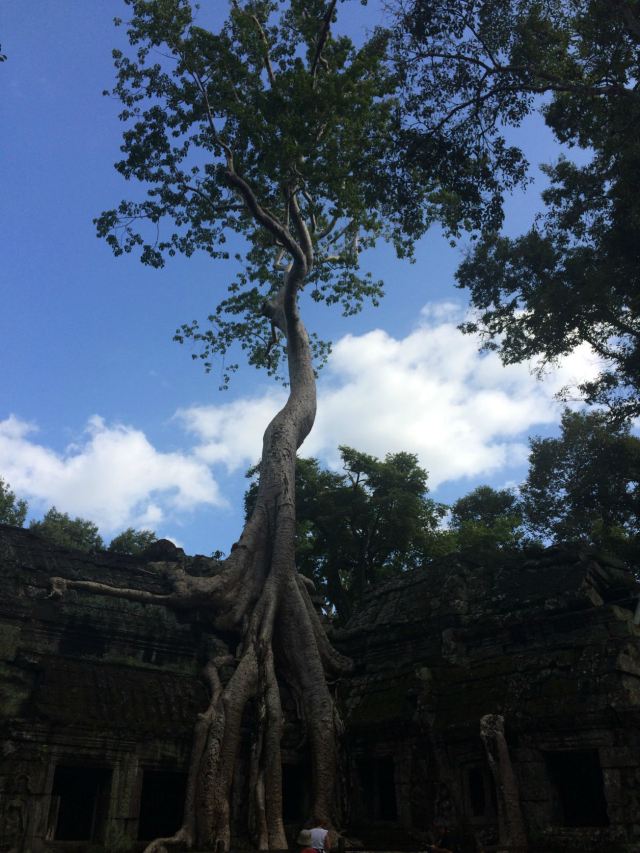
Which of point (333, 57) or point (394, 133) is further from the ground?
point (333, 57)

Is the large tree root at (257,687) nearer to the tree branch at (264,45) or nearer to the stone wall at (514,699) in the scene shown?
the stone wall at (514,699)

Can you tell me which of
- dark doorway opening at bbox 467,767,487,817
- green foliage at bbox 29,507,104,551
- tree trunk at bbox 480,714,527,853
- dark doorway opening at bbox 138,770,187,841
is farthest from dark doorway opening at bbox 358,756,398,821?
green foliage at bbox 29,507,104,551

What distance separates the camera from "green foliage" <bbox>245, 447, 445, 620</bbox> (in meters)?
24.4

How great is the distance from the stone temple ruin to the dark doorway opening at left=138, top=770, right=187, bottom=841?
0.8 inches

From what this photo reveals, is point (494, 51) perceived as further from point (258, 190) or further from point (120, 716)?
point (120, 716)

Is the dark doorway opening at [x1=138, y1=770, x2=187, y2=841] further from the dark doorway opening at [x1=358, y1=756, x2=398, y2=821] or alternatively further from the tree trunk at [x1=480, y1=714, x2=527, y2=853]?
the tree trunk at [x1=480, y1=714, x2=527, y2=853]

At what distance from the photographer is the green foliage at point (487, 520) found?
23.4 meters

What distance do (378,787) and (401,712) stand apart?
50.1 inches

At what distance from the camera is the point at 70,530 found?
32406 mm

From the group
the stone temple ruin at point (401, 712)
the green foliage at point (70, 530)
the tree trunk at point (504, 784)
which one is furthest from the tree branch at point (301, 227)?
the green foliage at point (70, 530)

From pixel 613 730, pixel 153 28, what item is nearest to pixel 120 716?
pixel 613 730

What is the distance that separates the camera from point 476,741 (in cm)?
851

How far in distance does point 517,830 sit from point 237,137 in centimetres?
1299

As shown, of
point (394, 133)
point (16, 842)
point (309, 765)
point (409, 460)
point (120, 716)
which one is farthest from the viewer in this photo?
point (409, 460)
